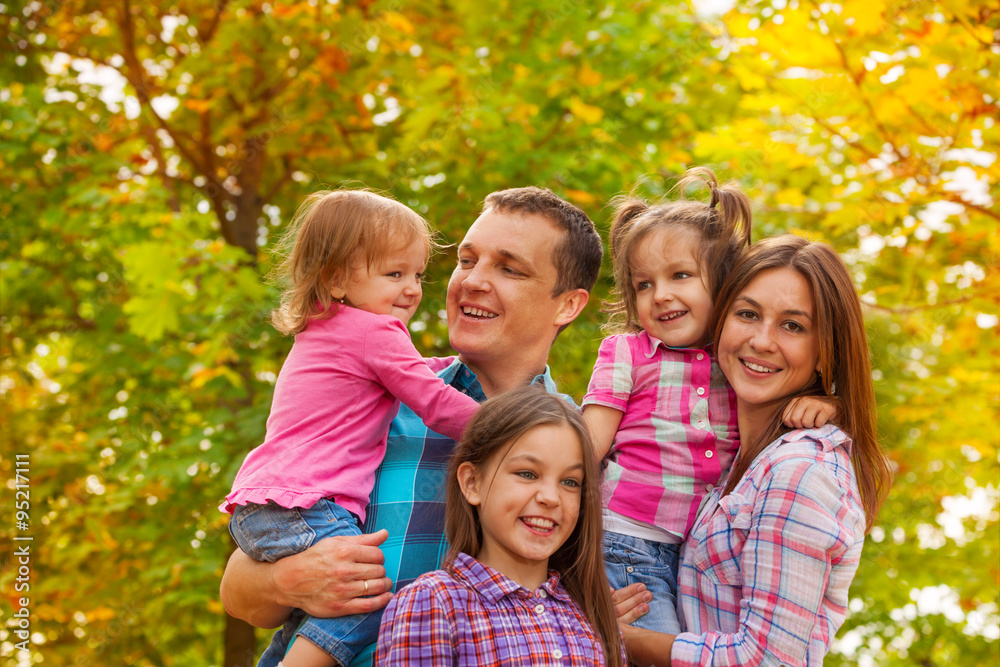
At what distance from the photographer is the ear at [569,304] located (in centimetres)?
276

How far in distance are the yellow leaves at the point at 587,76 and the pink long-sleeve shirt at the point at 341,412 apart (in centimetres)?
342

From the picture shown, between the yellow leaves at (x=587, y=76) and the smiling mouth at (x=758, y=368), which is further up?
the yellow leaves at (x=587, y=76)

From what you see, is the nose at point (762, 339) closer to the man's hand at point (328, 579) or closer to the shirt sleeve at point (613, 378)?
the shirt sleeve at point (613, 378)

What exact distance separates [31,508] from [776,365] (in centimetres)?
625

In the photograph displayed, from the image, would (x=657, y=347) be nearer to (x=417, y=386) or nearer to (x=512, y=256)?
Result: (x=512, y=256)

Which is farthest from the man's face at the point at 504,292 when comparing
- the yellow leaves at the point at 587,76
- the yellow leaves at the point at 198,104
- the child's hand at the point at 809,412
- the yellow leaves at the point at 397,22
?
the yellow leaves at the point at 198,104

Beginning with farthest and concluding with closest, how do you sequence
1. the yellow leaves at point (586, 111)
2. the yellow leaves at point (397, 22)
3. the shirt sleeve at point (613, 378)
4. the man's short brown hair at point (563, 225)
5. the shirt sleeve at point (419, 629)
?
1. the yellow leaves at point (397, 22)
2. the yellow leaves at point (586, 111)
3. the man's short brown hair at point (563, 225)
4. the shirt sleeve at point (613, 378)
5. the shirt sleeve at point (419, 629)

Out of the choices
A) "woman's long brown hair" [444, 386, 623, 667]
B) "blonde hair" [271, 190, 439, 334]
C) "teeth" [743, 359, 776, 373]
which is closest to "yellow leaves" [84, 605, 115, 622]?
"blonde hair" [271, 190, 439, 334]

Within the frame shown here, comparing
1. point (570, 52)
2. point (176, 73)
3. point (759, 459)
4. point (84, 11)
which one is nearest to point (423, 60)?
point (570, 52)

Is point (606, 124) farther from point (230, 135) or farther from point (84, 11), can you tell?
point (84, 11)

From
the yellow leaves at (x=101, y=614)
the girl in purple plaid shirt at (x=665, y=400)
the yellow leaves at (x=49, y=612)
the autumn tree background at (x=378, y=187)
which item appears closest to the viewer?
the girl in purple plaid shirt at (x=665, y=400)

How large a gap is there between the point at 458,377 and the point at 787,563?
1105 mm

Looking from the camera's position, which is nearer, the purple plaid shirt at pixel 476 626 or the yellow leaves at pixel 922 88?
the purple plaid shirt at pixel 476 626

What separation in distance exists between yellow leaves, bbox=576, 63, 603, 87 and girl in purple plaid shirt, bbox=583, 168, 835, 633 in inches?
116
